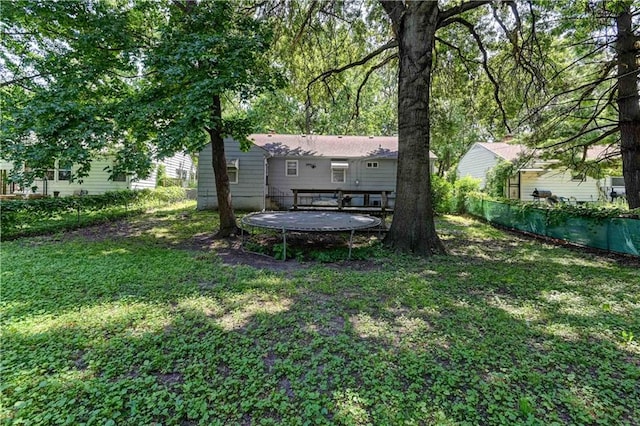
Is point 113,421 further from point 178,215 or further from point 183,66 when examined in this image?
point 178,215

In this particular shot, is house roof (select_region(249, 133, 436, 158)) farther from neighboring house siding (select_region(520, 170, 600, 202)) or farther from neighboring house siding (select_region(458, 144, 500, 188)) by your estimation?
neighboring house siding (select_region(520, 170, 600, 202))

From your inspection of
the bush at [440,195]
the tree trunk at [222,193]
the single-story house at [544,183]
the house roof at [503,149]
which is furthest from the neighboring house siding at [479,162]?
the tree trunk at [222,193]

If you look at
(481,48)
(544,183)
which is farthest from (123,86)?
(544,183)

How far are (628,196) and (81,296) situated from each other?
13231 millimetres

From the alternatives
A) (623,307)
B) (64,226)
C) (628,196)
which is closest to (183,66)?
(64,226)

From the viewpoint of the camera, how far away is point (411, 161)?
7512mm

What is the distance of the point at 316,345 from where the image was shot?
3.29 m

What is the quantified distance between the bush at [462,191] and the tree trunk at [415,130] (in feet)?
35.5

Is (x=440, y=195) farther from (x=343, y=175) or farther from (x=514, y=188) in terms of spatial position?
(x=514, y=188)

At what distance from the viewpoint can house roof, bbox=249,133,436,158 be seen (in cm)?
1711

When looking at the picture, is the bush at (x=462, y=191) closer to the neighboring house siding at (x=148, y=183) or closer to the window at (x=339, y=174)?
the window at (x=339, y=174)

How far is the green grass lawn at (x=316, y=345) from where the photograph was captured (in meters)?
2.37

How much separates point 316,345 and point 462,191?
16.2m

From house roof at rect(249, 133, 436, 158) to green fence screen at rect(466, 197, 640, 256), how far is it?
6114mm
